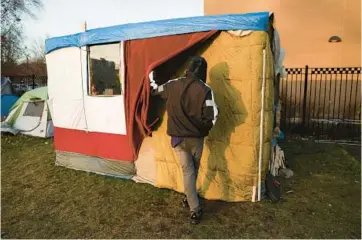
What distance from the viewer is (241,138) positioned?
3.98 metres

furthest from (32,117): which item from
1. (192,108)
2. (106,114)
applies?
(192,108)

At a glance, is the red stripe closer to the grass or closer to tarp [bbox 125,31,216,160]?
tarp [bbox 125,31,216,160]

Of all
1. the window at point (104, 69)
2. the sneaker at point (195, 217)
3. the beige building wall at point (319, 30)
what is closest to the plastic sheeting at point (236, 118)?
the sneaker at point (195, 217)

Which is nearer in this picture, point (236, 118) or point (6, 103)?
point (236, 118)

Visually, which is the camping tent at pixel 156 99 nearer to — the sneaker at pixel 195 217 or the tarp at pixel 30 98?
the sneaker at pixel 195 217

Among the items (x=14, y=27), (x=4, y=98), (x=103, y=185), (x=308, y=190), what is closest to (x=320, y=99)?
(x=308, y=190)

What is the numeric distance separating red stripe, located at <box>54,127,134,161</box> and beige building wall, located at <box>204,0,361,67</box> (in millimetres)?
8210

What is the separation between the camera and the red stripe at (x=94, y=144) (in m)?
5.00

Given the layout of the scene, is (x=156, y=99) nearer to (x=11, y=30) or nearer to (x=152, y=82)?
(x=152, y=82)

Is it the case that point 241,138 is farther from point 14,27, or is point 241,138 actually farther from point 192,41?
point 14,27

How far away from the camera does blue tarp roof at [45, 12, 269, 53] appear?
3.72 m

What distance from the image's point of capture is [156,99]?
4.46 meters

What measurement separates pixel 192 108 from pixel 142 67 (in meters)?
1.47

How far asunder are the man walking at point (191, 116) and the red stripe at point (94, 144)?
5.29ft
